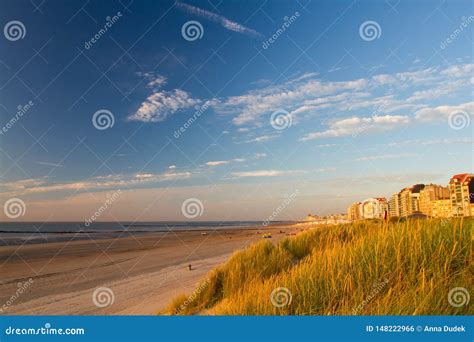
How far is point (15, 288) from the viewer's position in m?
10.7

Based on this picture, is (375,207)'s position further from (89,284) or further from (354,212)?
(89,284)

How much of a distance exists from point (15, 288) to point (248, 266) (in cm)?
802

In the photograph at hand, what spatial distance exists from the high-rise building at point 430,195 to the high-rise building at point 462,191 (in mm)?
747

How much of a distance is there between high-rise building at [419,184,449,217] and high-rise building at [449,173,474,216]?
747 millimetres

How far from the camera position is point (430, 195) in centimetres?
1088

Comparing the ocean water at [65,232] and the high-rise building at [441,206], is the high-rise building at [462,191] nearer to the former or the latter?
the high-rise building at [441,206]

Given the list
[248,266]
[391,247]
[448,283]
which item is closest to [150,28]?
[248,266]

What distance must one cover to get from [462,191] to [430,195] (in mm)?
2185

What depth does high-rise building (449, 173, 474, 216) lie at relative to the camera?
849 cm

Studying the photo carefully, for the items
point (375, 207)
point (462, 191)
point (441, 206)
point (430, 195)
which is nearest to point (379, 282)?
point (462, 191)

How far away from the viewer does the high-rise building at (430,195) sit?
1014cm

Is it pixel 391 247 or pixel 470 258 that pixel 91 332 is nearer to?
pixel 391 247

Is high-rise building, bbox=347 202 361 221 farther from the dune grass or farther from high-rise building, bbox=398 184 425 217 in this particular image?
the dune grass

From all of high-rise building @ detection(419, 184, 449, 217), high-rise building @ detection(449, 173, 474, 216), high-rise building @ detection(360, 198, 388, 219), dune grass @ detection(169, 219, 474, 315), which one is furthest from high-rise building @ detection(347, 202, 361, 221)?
dune grass @ detection(169, 219, 474, 315)
